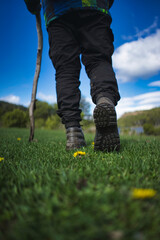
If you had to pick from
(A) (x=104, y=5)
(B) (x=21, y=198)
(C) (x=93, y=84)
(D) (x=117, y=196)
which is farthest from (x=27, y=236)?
(A) (x=104, y=5)

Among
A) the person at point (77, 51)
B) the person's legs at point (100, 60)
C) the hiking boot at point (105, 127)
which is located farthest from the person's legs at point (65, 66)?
the hiking boot at point (105, 127)

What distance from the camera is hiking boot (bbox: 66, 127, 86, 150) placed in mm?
1668

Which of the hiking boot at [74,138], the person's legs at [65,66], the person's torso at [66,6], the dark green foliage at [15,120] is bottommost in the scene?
the hiking boot at [74,138]

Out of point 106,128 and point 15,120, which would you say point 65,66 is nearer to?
point 106,128

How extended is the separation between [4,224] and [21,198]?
0.35ft

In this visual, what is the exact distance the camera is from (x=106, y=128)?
1.38 meters

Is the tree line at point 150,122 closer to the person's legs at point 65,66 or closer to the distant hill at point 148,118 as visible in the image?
the distant hill at point 148,118

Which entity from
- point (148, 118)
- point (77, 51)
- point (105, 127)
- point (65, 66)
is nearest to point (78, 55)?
point (77, 51)

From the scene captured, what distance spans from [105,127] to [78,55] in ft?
3.34

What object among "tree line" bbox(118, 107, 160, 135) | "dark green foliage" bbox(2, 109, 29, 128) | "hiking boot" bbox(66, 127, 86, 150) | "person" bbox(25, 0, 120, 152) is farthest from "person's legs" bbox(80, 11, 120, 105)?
"dark green foliage" bbox(2, 109, 29, 128)

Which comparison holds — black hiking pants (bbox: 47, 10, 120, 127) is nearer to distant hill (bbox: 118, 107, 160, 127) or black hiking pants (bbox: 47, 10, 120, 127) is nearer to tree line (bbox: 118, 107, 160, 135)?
tree line (bbox: 118, 107, 160, 135)

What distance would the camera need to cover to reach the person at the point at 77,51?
62.6 inches

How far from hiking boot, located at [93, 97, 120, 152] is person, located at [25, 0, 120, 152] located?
5cm

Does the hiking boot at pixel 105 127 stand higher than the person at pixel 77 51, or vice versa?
the person at pixel 77 51
